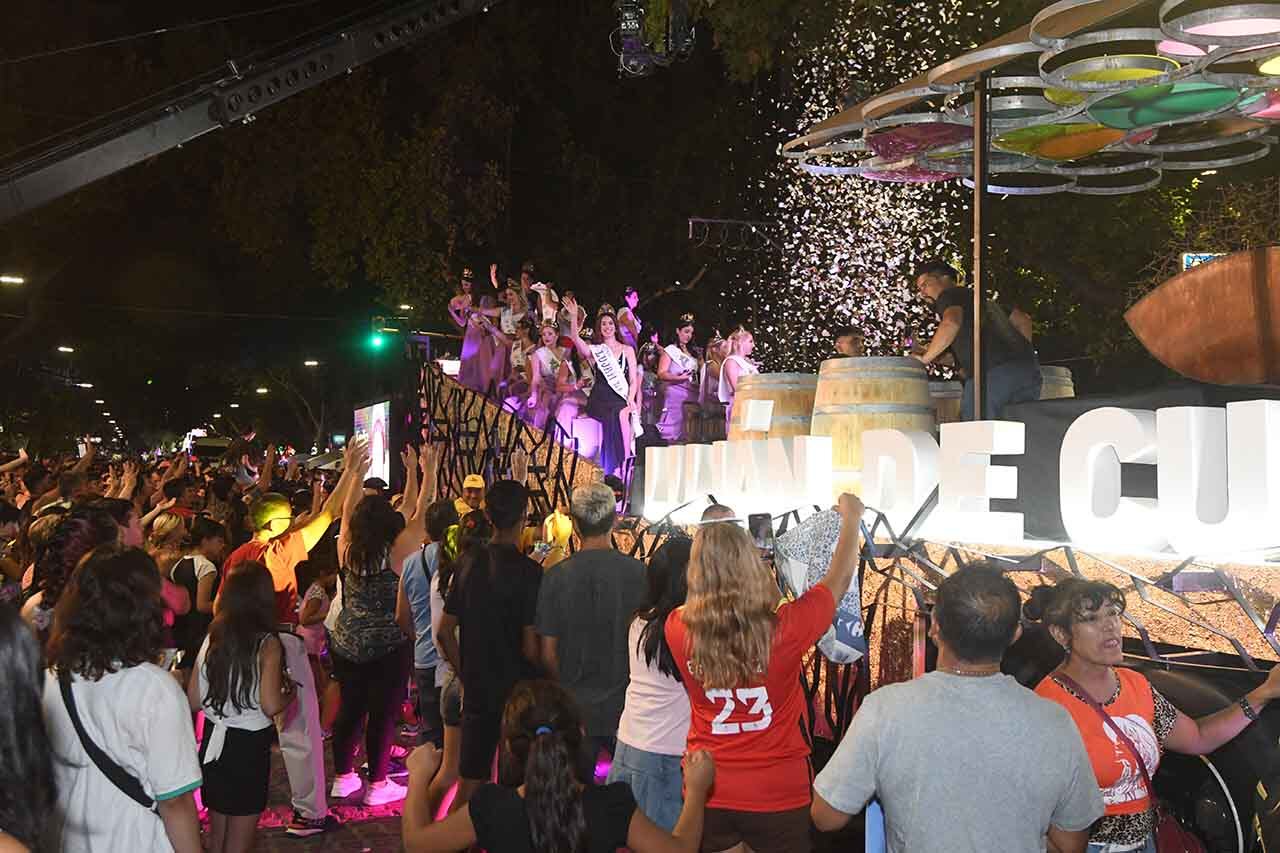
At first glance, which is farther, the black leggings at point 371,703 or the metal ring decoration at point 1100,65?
the black leggings at point 371,703

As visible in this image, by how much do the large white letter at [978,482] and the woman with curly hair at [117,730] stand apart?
3492 millimetres

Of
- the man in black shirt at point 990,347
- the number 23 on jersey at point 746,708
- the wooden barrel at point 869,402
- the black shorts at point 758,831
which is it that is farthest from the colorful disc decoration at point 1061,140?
the black shorts at point 758,831

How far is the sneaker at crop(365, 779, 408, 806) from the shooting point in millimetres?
7559

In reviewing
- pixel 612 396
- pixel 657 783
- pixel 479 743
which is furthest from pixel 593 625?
pixel 612 396

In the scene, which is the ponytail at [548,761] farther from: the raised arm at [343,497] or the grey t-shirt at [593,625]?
the raised arm at [343,497]

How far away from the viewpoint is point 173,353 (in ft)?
104

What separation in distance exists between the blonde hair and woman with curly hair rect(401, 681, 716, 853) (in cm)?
95

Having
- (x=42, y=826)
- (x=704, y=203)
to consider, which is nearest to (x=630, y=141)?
(x=704, y=203)

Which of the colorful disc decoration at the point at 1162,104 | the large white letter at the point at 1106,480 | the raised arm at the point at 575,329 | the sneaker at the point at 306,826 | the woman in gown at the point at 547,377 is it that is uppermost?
the colorful disc decoration at the point at 1162,104

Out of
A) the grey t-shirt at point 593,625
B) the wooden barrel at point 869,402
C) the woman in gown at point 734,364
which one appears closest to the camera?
the grey t-shirt at point 593,625

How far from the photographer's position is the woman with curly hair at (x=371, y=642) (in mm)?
7301

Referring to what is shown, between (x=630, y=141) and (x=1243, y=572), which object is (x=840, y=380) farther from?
(x=630, y=141)

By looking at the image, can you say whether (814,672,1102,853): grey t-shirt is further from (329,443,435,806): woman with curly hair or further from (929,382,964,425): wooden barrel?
(929,382,964,425): wooden barrel

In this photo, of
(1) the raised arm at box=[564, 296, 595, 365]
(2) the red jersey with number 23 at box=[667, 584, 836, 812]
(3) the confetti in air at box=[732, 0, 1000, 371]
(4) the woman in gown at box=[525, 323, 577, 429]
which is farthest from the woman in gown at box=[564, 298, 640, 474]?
(2) the red jersey with number 23 at box=[667, 584, 836, 812]
